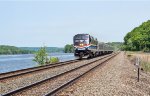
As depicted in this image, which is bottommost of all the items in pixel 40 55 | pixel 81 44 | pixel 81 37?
pixel 40 55

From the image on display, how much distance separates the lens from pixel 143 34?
13212 centimetres

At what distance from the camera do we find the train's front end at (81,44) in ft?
139

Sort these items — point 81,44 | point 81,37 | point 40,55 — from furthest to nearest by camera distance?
1. point 40,55
2. point 81,37
3. point 81,44

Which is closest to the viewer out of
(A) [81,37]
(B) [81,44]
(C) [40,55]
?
A: (B) [81,44]

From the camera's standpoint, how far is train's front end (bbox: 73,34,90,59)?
42219 millimetres

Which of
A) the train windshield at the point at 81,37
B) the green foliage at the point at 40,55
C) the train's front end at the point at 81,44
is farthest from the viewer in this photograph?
the green foliage at the point at 40,55

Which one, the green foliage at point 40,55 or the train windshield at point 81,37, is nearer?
the train windshield at point 81,37

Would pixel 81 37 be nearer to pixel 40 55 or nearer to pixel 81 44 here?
pixel 81 44

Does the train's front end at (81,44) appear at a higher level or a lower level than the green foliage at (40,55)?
higher

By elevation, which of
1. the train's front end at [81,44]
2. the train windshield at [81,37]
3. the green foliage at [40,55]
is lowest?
the green foliage at [40,55]

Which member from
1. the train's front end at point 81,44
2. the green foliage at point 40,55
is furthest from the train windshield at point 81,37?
the green foliage at point 40,55

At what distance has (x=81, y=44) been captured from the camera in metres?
42.5

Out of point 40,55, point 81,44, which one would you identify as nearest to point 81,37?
point 81,44

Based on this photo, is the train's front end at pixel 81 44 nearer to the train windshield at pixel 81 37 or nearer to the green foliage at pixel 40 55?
the train windshield at pixel 81 37
